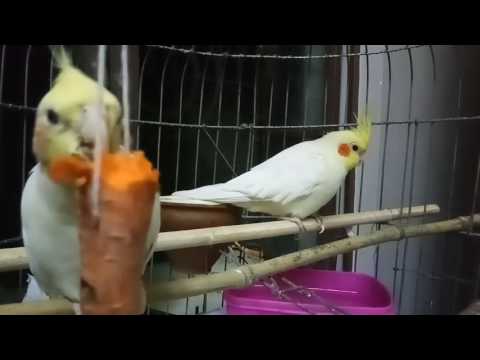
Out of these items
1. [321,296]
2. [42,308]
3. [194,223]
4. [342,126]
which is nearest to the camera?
[42,308]

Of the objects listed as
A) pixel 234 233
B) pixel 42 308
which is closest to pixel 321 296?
pixel 234 233

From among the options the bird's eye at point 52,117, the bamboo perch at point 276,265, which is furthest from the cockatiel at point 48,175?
the bamboo perch at point 276,265

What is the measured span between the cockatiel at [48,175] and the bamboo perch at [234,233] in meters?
0.10

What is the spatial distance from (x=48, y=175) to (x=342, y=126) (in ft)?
2.95

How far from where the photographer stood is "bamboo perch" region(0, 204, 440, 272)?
51cm

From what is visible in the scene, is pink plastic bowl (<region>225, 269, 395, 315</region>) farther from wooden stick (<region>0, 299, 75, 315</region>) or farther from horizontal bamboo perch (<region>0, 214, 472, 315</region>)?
wooden stick (<region>0, 299, 75, 315</region>)

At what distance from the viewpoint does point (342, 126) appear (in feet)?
3.72

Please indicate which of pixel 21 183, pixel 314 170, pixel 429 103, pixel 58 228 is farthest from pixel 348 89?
pixel 58 228

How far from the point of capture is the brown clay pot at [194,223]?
2.73ft

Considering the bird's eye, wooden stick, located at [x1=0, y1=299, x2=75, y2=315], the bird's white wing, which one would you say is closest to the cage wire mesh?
the bird's white wing

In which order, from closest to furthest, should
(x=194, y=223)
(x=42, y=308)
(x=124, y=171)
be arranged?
(x=124, y=171), (x=42, y=308), (x=194, y=223)

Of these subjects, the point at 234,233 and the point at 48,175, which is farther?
the point at 234,233

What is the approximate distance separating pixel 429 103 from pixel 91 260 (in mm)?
Result: 1278

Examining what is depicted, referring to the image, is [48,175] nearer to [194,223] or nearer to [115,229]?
[115,229]
